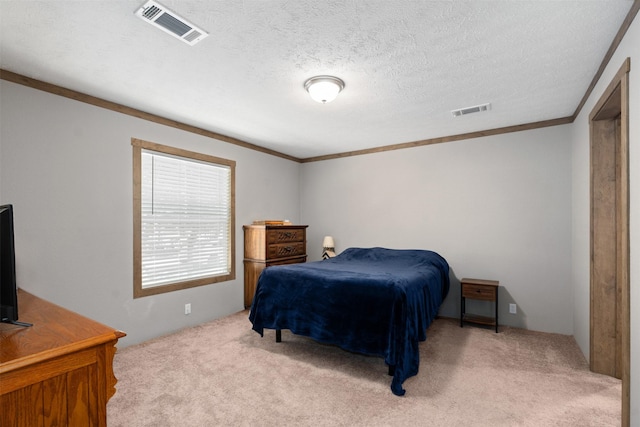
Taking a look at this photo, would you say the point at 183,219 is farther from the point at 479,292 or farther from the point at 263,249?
the point at 479,292

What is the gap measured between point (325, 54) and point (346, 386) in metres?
2.46

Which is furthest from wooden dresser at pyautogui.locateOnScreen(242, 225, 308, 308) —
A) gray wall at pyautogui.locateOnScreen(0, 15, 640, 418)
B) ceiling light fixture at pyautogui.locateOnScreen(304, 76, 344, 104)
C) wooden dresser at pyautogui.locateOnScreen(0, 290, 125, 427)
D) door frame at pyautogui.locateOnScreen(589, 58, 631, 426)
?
door frame at pyautogui.locateOnScreen(589, 58, 631, 426)

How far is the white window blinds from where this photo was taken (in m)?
3.54

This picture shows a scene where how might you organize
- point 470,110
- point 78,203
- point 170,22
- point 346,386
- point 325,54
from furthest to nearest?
1. point 470,110
2. point 78,203
3. point 346,386
4. point 325,54
5. point 170,22

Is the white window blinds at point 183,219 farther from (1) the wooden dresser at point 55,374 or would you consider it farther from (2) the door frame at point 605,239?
(2) the door frame at point 605,239

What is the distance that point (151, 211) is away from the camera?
140 inches

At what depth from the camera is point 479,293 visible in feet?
12.5

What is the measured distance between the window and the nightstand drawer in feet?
9.83

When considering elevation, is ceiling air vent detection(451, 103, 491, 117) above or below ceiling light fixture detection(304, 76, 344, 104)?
above

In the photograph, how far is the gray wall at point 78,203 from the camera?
2598 millimetres

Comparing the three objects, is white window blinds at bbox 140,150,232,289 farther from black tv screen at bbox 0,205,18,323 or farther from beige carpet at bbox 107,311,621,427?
black tv screen at bbox 0,205,18,323

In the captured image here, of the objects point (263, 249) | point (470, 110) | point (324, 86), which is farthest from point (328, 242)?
point (324, 86)

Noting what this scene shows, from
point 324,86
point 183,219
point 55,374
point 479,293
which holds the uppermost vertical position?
point 324,86

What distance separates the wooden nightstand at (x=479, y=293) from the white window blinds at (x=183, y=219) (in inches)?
120
